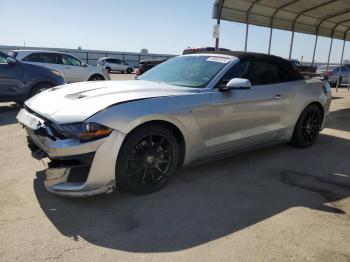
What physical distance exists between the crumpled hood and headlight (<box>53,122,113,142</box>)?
0.19ft

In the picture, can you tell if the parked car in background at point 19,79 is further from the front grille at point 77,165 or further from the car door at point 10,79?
the front grille at point 77,165

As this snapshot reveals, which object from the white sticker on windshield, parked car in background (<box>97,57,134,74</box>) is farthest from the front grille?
parked car in background (<box>97,57,134,74</box>)

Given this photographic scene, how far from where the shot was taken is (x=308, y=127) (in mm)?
6086

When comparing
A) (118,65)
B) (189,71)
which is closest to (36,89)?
(189,71)

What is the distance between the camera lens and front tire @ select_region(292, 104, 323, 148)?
589cm

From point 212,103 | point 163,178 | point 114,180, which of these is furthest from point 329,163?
point 114,180

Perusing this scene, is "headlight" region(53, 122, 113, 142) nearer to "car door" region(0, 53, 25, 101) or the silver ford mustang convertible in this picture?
the silver ford mustang convertible

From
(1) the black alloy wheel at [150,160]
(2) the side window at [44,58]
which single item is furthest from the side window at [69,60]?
(1) the black alloy wheel at [150,160]

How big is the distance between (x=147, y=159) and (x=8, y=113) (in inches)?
248

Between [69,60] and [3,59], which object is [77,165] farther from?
[69,60]

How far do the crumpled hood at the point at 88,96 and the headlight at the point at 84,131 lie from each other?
0.19ft

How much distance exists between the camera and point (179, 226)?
333 centimetres

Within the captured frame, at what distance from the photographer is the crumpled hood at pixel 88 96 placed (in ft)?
11.6

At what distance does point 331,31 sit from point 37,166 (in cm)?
1437
